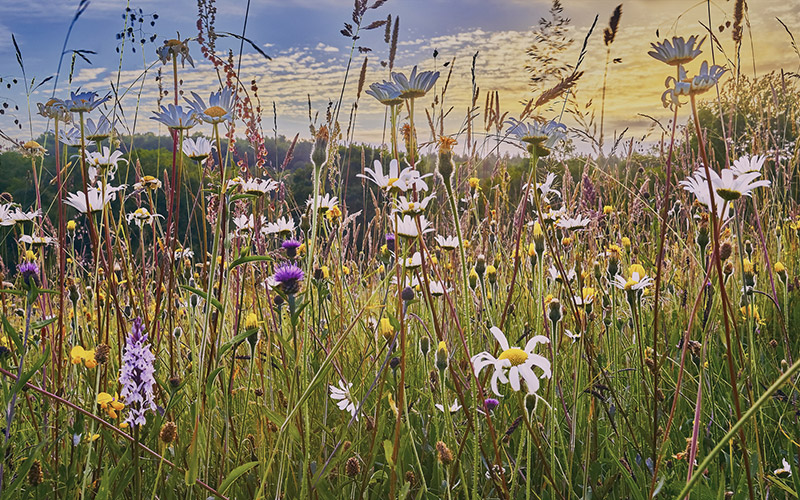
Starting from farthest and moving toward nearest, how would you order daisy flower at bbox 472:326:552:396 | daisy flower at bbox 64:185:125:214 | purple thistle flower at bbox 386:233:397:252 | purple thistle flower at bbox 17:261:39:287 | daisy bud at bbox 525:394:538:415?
1. purple thistle flower at bbox 386:233:397:252
2. daisy flower at bbox 64:185:125:214
3. purple thistle flower at bbox 17:261:39:287
4. daisy bud at bbox 525:394:538:415
5. daisy flower at bbox 472:326:552:396

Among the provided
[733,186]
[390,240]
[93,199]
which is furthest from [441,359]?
[93,199]

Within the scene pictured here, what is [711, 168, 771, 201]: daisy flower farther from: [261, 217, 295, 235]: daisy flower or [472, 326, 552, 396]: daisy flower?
[261, 217, 295, 235]: daisy flower

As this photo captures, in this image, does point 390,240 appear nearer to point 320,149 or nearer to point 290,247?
point 290,247

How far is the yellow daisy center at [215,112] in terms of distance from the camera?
1.04 meters

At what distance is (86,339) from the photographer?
5.62 ft

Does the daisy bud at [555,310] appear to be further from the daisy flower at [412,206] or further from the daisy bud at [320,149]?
the daisy bud at [320,149]

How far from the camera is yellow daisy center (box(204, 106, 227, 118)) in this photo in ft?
3.41

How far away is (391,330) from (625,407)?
0.63 m

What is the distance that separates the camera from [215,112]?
1050 mm

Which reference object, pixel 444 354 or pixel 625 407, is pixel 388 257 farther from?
pixel 625 407

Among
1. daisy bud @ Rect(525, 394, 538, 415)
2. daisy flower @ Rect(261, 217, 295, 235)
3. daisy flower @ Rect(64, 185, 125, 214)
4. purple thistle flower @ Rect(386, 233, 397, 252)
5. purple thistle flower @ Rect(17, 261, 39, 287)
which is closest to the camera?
daisy bud @ Rect(525, 394, 538, 415)

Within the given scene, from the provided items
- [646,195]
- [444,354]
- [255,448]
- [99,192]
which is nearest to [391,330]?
[444,354]

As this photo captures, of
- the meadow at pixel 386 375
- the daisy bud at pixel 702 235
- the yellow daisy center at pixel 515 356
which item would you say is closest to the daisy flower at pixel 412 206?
the meadow at pixel 386 375

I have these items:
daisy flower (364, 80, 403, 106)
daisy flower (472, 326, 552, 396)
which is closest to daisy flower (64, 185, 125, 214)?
daisy flower (364, 80, 403, 106)
